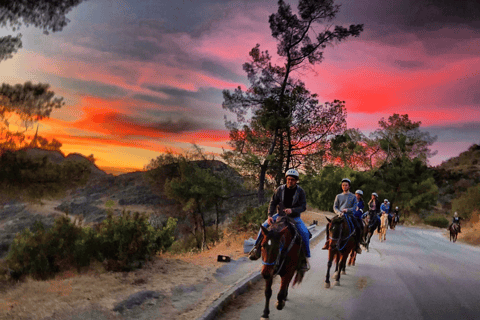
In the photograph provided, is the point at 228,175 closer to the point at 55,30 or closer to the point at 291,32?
the point at 291,32

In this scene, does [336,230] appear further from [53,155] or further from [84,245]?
[53,155]

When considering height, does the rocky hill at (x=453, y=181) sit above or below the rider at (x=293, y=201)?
above

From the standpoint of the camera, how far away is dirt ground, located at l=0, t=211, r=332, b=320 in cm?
631

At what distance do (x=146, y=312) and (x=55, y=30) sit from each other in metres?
8.04

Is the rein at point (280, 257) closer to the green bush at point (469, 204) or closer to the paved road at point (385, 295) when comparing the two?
the paved road at point (385, 295)

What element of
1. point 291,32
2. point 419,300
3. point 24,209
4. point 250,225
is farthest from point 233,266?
point 24,209

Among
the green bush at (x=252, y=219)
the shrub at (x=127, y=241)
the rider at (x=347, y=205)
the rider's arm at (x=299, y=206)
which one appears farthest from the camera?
the green bush at (x=252, y=219)

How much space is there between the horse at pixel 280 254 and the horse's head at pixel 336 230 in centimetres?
226

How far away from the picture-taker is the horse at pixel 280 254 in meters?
5.59

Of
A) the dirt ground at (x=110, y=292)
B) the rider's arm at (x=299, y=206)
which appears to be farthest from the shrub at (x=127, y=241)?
the rider's arm at (x=299, y=206)

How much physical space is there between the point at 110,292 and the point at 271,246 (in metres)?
4.25

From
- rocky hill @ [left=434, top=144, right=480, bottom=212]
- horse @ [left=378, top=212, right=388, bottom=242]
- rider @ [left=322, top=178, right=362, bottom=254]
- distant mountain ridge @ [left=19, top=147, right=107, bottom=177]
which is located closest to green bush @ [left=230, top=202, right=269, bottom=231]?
horse @ [left=378, top=212, right=388, bottom=242]

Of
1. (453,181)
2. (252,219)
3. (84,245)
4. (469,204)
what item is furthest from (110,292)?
(453,181)

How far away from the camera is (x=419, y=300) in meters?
7.01
